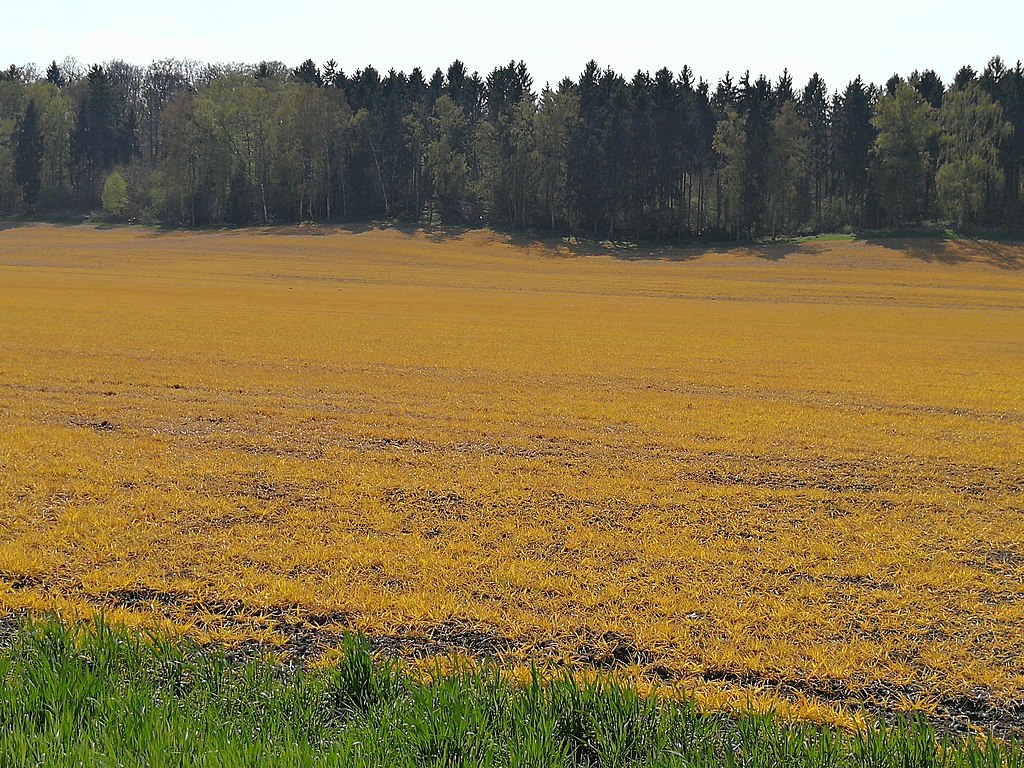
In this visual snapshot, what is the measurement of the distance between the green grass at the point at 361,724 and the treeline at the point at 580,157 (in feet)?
254

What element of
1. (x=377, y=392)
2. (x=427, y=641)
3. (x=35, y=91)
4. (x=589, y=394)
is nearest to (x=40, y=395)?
(x=377, y=392)

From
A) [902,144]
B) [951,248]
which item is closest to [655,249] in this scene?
[902,144]

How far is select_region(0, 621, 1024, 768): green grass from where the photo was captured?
426cm

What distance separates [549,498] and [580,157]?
248 ft

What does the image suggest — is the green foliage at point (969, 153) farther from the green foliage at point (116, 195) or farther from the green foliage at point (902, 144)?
the green foliage at point (116, 195)

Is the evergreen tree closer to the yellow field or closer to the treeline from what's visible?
the treeline

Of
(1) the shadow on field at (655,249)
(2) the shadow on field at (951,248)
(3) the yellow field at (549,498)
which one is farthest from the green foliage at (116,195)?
(3) the yellow field at (549,498)

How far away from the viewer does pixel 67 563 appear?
306 inches

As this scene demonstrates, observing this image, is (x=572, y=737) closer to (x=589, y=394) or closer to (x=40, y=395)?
(x=589, y=394)

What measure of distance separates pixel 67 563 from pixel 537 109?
270ft

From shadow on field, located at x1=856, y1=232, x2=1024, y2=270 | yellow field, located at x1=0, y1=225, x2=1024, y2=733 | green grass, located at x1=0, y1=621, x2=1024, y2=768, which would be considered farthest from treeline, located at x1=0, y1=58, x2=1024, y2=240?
green grass, located at x1=0, y1=621, x2=1024, y2=768

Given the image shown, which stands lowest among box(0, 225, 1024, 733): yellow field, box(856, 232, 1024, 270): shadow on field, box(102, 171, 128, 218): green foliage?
box(0, 225, 1024, 733): yellow field

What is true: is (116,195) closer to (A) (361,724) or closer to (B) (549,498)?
(B) (549,498)

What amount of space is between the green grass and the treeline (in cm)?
7753
